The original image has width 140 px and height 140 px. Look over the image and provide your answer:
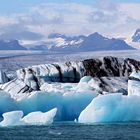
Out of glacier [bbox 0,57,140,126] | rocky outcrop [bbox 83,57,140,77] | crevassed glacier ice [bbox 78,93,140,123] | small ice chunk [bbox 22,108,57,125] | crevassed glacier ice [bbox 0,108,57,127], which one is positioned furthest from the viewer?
rocky outcrop [bbox 83,57,140,77]

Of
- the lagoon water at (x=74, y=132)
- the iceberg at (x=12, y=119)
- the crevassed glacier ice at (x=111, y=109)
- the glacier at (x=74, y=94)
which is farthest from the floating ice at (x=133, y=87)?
the iceberg at (x=12, y=119)

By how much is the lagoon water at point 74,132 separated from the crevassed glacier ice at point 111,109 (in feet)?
3.36

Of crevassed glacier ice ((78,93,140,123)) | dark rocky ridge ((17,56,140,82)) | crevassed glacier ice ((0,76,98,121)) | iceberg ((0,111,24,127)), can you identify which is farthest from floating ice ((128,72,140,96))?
iceberg ((0,111,24,127))

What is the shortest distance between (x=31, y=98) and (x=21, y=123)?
3.20 metres

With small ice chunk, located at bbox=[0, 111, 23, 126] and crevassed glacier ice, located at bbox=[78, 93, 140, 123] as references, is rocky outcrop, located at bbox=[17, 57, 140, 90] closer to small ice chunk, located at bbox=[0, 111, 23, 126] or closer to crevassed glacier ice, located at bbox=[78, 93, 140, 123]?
crevassed glacier ice, located at bbox=[78, 93, 140, 123]

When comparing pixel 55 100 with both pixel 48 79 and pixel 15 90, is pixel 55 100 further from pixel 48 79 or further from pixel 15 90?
pixel 48 79

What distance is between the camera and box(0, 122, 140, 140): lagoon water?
27.0 metres

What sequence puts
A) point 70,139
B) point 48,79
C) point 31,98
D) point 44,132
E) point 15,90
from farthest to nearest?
point 48,79 < point 15,90 < point 31,98 < point 44,132 < point 70,139

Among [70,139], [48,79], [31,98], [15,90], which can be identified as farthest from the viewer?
[48,79]

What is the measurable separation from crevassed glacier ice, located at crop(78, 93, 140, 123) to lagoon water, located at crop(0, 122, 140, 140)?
3.36 ft

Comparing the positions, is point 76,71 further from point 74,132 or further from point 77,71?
point 74,132

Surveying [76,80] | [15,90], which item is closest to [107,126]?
[15,90]

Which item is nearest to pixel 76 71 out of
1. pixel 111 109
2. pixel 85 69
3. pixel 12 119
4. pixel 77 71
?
pixel 77 71

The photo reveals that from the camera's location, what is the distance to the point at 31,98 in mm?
35188
